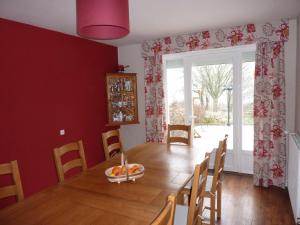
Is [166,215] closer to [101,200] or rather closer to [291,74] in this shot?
[101,200]

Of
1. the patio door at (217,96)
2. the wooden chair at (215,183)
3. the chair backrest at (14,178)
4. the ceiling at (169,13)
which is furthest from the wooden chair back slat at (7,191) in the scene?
the patio door at (217,96)

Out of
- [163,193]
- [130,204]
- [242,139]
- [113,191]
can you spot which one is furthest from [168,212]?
[242,139]

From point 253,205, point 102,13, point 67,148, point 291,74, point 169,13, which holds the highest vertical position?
point 169,13

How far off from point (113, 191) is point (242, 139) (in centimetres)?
290

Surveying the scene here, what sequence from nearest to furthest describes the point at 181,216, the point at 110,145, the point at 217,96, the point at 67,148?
the point at 181,216 < the point at 67,148 < the point at 110,145 < the point at 217,96

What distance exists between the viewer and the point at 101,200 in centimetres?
151

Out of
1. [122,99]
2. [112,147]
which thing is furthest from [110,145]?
[122,99]

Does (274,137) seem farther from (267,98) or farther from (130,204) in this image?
(130,204)

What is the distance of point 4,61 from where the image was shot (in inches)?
106

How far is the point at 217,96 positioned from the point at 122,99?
176 cm

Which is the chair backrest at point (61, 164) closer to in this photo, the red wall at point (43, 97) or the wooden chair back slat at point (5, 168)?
the wooden chair back slat at point (5, 168)

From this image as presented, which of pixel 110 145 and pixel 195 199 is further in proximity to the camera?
pixel 110 145

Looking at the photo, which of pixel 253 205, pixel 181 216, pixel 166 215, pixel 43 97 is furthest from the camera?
pixel 43 97

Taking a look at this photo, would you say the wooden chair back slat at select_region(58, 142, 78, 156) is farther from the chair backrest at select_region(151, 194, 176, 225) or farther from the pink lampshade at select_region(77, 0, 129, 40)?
the chair backrest at select_region(151, 194, 176, 225)
